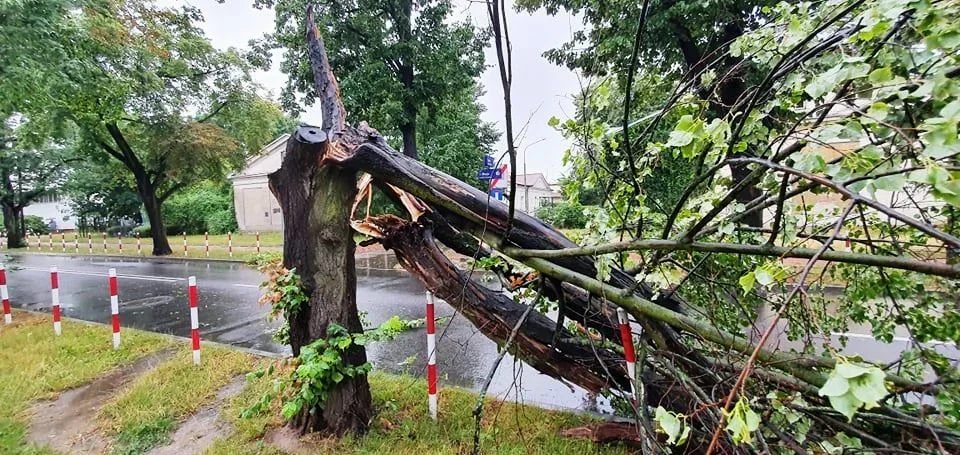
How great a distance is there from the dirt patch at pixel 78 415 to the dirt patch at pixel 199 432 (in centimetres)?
42

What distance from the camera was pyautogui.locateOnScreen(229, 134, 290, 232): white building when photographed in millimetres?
27453

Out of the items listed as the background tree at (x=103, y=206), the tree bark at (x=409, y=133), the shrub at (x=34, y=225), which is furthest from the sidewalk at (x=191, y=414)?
the shrub at (x=34, y=225)

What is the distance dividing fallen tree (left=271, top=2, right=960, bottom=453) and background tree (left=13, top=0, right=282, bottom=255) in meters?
7.87

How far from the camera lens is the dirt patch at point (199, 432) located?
9.20ft

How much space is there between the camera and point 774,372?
1.55 m

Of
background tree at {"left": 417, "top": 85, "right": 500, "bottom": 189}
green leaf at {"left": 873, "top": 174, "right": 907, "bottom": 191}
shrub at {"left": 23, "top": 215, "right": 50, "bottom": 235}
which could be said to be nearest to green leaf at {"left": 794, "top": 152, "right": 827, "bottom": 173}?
green leaf at {"left": 873, "top": 174, "right": 907, "bottom": 191}

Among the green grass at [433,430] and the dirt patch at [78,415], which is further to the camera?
the dirt patch at [78,415]

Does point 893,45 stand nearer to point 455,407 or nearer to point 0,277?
point 455,407

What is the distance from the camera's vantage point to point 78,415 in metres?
3.32

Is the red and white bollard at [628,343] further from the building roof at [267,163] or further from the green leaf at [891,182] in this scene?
the building roof at [267,163]

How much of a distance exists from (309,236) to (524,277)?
1280mm

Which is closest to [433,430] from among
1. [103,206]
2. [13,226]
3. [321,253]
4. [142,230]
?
[321,253]

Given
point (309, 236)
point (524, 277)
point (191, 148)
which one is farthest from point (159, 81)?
point (524, 277)

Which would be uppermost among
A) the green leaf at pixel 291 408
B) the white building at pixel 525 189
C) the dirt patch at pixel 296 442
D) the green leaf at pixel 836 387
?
the white building at pixel 525 189
